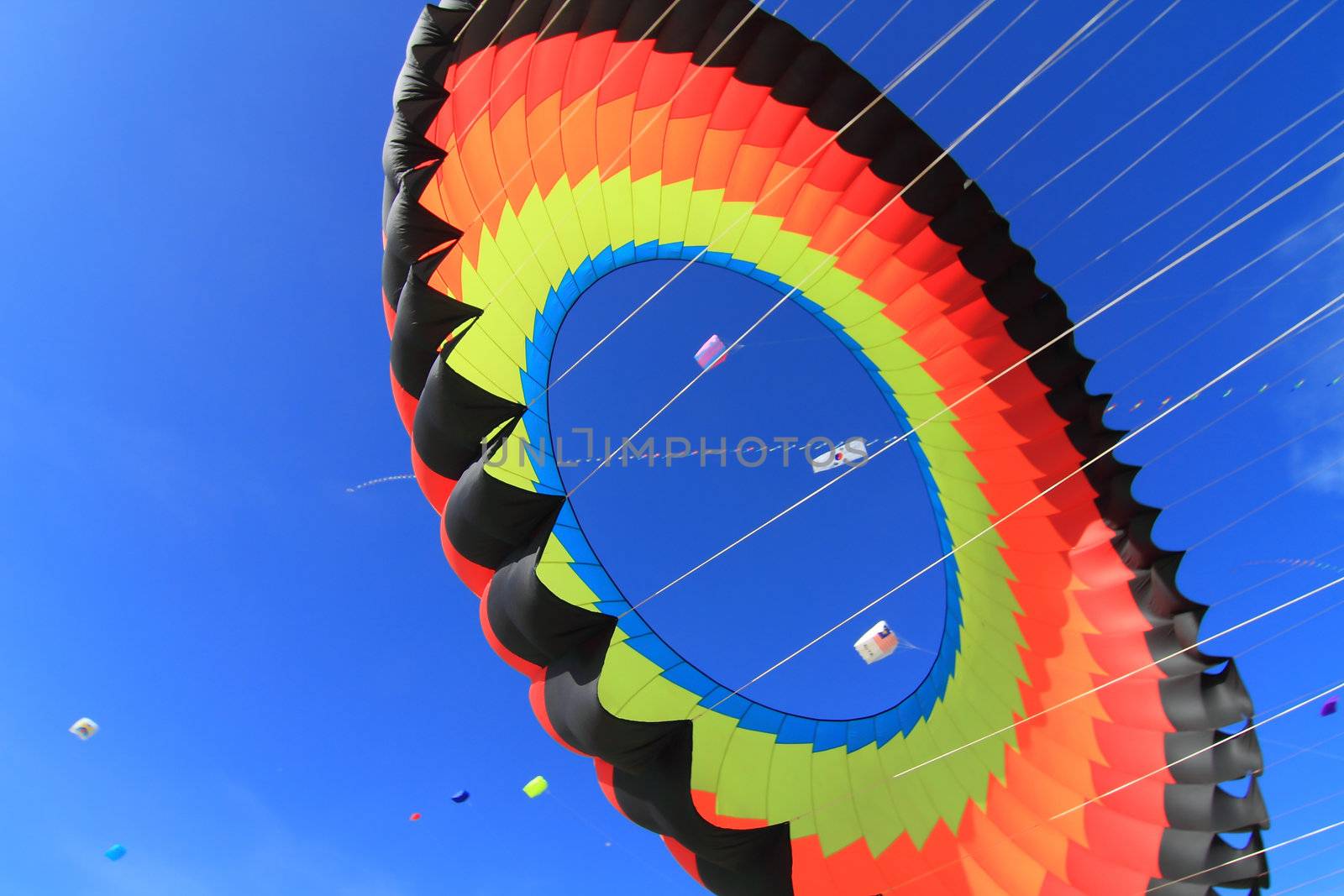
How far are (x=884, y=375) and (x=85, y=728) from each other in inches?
339

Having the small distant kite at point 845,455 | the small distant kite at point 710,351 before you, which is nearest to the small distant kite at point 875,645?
the small distant kite at point 845,455

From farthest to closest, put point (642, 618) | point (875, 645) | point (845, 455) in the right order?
point (845, 455) < point (875, 645) < point (642, 618)

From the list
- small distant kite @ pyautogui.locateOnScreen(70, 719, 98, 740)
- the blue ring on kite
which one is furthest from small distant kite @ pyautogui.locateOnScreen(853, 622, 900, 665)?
small distant kite @ pyautogui.locateOnScreen(70, 719, 98, 740)

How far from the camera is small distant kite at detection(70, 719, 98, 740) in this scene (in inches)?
300

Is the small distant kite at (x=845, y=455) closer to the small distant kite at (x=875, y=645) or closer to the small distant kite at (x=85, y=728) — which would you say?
the small distant kite at (x=875, y=645)

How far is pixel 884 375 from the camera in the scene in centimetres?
527

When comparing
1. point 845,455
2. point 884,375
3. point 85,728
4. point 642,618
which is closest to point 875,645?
point 845,455

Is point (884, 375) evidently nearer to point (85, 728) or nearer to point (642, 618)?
point (642, 618)

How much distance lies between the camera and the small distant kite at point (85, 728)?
300 inches

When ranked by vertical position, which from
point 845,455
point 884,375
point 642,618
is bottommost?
point 642,618

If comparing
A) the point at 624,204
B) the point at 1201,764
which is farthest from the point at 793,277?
the point at 1201,764

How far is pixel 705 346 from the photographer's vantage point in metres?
5.48

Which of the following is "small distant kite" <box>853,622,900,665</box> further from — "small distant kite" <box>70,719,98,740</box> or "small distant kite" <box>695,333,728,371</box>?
"small distant kite" <box>70,719,98,740</box>

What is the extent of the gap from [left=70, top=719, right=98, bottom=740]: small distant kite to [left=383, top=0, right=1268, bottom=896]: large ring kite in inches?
217
